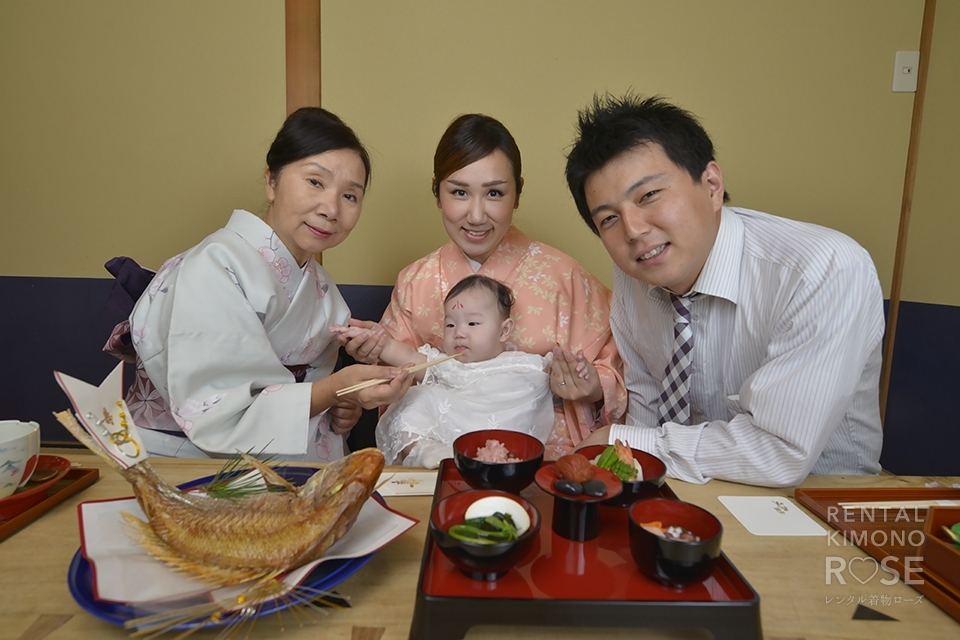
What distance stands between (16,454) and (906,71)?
3.53m

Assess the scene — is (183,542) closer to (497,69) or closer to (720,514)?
(720,514)

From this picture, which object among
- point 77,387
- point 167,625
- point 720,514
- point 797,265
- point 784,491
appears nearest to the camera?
point 167,625

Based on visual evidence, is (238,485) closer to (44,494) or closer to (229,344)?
(44,494)

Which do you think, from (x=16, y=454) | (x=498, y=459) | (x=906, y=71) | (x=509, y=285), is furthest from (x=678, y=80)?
(x=16, y=454)

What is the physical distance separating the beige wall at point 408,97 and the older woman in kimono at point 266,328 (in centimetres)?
95

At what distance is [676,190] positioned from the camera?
145 centimetres

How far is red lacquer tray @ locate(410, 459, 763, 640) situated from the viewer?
0.70m

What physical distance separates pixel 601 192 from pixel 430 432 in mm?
936

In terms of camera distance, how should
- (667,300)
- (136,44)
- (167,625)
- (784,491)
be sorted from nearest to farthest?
(167,625), (784,491), (667,300), (136,44)

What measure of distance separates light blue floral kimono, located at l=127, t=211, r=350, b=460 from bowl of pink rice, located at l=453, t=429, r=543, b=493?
2.02ft

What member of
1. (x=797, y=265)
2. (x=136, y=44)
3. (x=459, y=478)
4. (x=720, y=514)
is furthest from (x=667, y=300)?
(x=136, y=44)

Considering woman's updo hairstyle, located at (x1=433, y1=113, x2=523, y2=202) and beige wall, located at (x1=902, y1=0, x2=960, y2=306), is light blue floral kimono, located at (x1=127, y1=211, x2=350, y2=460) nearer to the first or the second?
woman's updo hairstyle, located at (x1=433, y1=113, x2=523, y2=202)

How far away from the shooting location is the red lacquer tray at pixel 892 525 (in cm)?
81

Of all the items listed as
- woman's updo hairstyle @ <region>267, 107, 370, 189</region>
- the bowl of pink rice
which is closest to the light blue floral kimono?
woman's updo hairstyle @ <region>267, 107, 370, 189</region>
